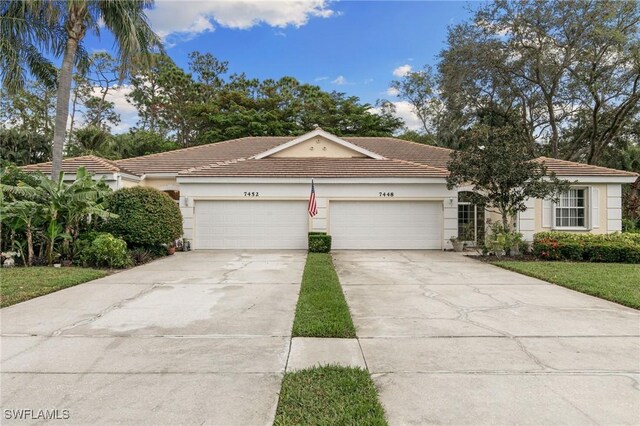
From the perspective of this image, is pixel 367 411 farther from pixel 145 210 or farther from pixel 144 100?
pixel 144 100

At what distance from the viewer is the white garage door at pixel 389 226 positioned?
14.7 meters

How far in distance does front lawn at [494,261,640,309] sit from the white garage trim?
13.0ft

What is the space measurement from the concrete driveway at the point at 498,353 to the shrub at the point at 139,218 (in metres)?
7.07

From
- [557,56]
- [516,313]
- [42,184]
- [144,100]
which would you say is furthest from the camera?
[144,100]

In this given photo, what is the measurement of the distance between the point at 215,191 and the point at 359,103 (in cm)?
2053

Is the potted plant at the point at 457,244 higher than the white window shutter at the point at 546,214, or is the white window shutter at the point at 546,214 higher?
the white window shutter at the point at 546,214

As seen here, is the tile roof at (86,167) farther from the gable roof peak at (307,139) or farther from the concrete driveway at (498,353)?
the concrete driveway at (498,353)

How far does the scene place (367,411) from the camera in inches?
113

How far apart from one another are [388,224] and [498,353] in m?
10.7

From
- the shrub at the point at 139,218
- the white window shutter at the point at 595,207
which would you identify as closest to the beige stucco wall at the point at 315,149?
the shrub at the point at 139,218

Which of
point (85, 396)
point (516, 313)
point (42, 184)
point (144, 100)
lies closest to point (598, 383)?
point (516, 313)

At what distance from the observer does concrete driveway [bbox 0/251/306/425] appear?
9.89ft

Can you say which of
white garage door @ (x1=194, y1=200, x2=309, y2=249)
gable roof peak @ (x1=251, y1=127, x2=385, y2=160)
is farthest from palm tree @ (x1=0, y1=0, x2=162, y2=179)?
gable roof peak @ (x1=251, y1=127, x2=385, y2=160)

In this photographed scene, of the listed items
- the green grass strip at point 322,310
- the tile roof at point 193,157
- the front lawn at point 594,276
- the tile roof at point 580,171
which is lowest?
the green grass strip at point 322,310
